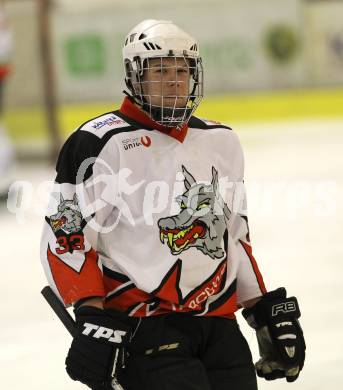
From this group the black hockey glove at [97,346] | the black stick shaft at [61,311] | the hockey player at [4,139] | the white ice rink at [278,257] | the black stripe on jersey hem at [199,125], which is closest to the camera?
the black hockey glove at [97,346]

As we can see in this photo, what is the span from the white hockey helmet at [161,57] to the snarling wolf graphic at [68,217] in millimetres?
208

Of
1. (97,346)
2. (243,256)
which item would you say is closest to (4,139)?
(243,256)

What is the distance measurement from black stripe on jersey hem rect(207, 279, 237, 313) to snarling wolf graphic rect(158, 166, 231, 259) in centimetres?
8

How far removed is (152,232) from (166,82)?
26 cm

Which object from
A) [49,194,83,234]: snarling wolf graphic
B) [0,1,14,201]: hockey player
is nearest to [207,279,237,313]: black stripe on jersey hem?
[49,194,83,234]: snarling wolf graphic

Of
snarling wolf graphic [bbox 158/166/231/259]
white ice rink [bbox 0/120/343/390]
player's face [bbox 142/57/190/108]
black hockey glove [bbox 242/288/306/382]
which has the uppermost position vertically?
player's face [bbox 142/57/190/108]

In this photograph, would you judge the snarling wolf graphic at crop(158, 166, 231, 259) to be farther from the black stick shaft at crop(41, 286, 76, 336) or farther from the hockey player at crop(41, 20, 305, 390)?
the black stick shaft at crop(41, 286, 76, 336)

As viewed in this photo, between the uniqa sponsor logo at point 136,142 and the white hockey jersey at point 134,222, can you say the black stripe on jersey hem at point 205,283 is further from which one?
the uniqa sponsor logo at point 136,142

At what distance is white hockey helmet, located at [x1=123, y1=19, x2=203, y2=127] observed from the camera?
1.75 meters

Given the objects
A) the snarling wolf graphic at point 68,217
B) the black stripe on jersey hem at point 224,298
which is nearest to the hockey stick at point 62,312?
the snarling wolf graphic at point 68,217

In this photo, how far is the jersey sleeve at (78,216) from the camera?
5.62 feet

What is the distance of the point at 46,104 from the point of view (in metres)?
7.01

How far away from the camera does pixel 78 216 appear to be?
173cm

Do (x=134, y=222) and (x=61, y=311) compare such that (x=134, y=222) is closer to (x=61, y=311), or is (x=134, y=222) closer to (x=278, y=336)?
(x=61, y=311)
